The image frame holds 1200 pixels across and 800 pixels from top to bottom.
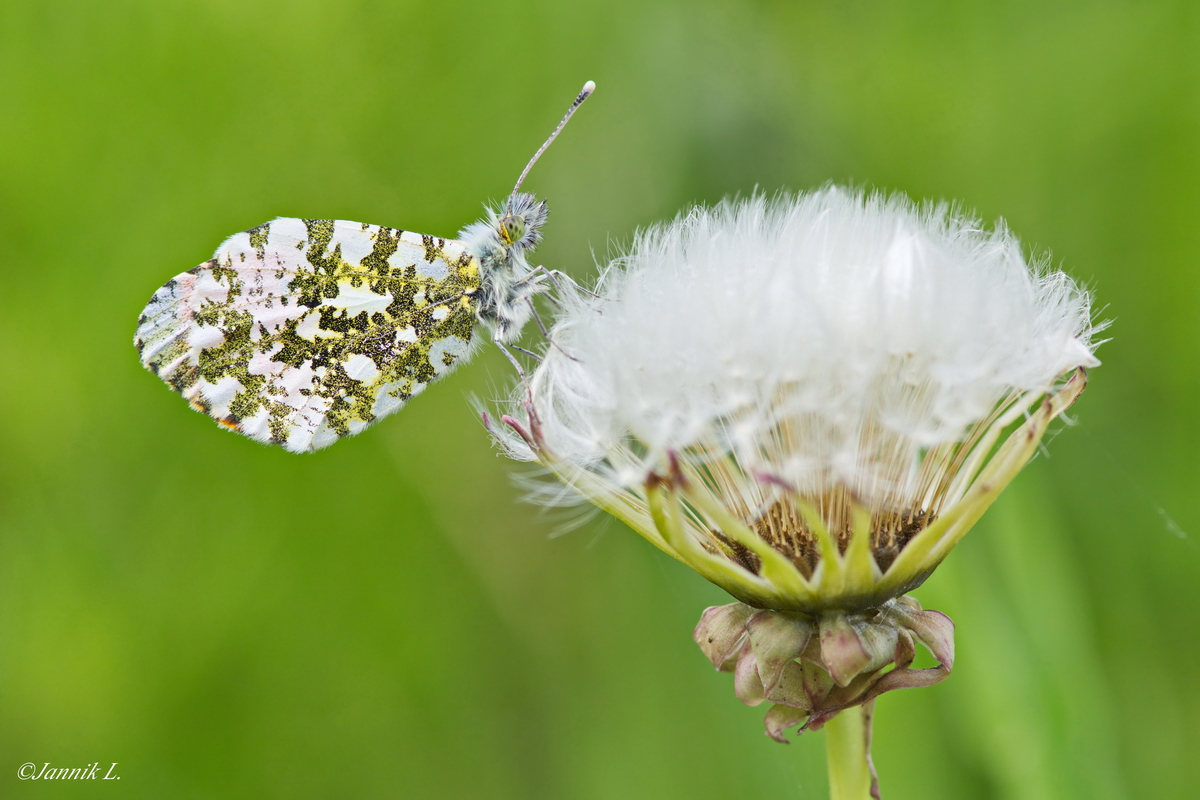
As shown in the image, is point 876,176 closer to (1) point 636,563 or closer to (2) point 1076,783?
(1) point 636,563

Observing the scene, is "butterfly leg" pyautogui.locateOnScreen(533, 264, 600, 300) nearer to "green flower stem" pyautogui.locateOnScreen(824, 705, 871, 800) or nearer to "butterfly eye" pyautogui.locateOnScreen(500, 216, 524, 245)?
"butterfly eye" pyautogui.locateOnScreen(500, 216, 524, 245)

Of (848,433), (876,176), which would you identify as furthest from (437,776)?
(876,176)

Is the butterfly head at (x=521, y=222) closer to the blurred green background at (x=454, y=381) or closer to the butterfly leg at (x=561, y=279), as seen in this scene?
the butterfly leg at (x=561, y=279)

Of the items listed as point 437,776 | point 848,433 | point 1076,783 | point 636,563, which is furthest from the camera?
point 636,563

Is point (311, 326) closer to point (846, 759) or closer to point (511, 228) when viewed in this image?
point (511, 228)

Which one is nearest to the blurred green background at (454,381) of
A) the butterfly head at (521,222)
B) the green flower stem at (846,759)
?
the butterfly head at (521,222)

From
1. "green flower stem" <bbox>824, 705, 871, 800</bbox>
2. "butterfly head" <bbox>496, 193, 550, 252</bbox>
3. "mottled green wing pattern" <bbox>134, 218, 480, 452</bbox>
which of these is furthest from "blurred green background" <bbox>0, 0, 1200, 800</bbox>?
"green flower stem" <bbox>824, 705, 871, 800</bbox>

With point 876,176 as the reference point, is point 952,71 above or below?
above
